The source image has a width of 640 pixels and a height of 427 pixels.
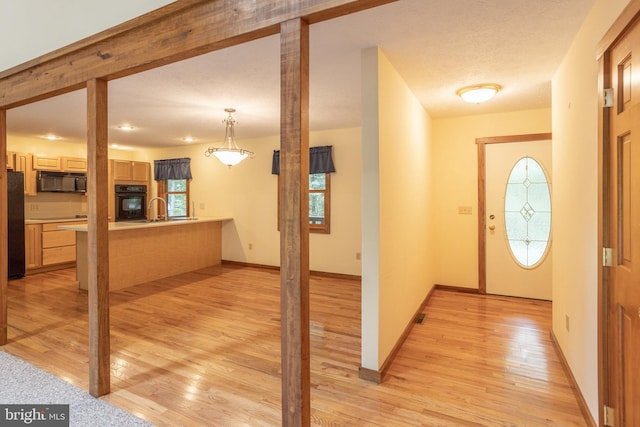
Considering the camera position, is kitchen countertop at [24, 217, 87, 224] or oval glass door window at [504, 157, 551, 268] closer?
oval glass door window at [504, 157, 551, 268]

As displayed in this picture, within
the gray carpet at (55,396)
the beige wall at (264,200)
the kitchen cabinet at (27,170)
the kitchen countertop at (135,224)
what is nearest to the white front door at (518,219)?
the beige wall at (264,200)

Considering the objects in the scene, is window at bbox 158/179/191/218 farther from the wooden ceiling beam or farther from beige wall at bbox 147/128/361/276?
the wooden ceiling beam

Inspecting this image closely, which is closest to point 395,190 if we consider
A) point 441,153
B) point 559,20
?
point 559,20

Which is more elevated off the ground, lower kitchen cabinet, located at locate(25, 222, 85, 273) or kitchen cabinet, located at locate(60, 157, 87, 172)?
kitchen cabinet, located at locate(60, 157, 87, 172)

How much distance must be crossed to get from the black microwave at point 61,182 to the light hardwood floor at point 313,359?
7.48 feet

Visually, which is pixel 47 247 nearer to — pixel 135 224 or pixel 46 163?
pixel 46 163

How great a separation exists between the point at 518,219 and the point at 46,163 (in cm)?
773

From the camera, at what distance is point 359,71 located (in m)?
2.92

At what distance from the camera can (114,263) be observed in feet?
15.6

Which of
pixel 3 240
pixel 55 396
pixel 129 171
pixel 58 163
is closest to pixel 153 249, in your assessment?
pixel 3 240

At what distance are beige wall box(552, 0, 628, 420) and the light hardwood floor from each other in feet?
1.14

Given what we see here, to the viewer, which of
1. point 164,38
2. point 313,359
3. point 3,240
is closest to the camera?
point 164,38

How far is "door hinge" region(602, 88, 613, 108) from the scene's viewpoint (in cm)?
170

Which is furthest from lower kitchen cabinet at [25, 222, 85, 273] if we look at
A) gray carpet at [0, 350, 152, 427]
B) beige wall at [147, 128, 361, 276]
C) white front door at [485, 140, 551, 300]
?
white front door at [485, 140, 551, 300]
